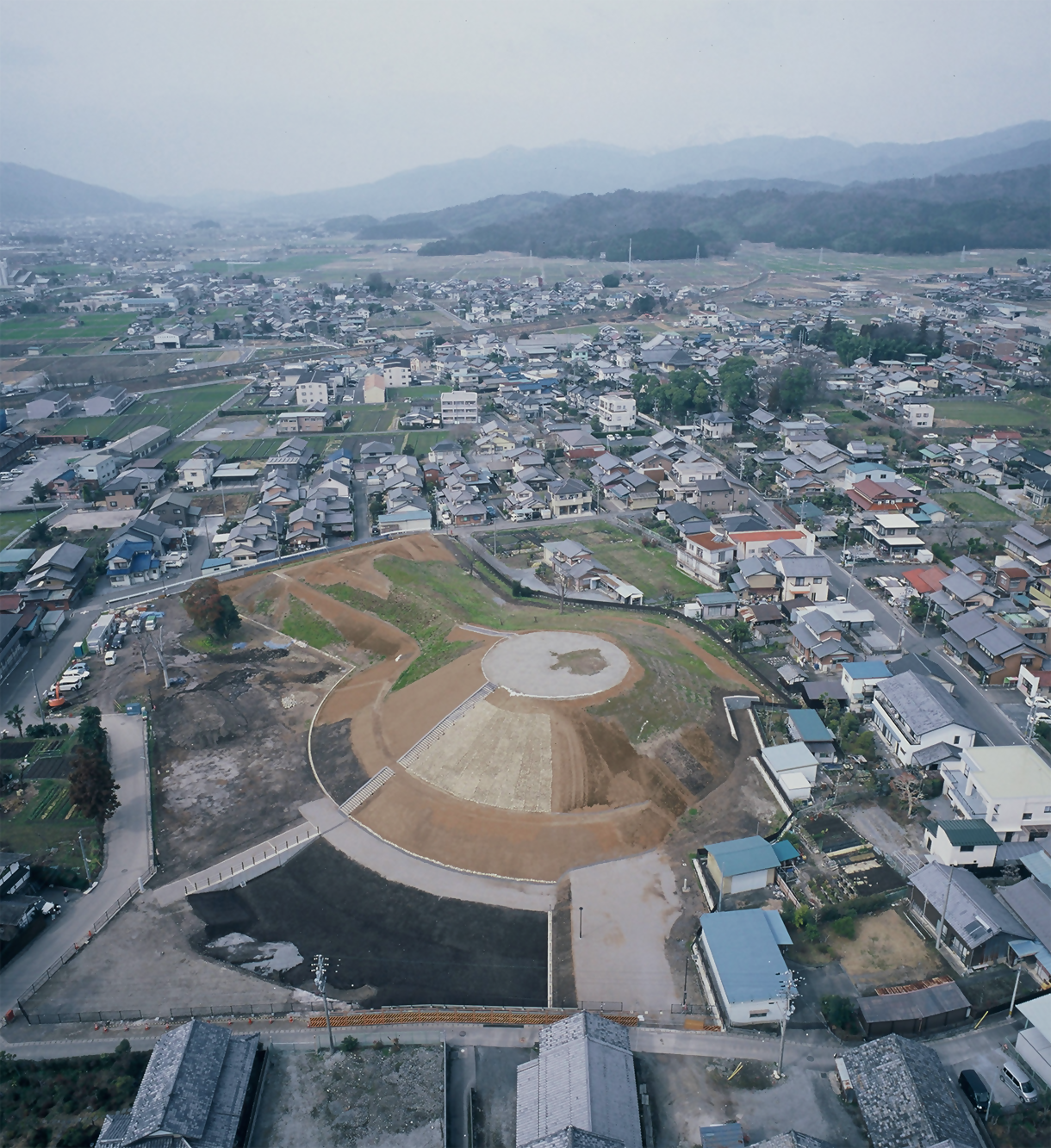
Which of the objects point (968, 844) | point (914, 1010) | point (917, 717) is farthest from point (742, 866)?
point (917, 717)

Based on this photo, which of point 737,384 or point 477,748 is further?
point 737,384

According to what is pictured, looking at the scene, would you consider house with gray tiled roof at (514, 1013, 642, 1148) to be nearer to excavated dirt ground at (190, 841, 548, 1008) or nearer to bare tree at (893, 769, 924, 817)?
excavated dirt ground at (190, 841, 548, 1008)

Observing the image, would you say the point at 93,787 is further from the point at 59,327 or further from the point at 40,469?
the point at 59,327

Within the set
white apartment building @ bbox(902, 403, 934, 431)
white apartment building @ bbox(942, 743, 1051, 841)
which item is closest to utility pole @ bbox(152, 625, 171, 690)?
white apartment building @ bbox(942, 743, 1051, 841)

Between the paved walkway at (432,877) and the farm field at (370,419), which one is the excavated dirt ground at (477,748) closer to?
the paved walkway at (432,877)

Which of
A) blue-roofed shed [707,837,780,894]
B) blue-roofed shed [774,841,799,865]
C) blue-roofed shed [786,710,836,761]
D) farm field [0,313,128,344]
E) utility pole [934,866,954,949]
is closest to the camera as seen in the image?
utility pole [934,866,954,949]

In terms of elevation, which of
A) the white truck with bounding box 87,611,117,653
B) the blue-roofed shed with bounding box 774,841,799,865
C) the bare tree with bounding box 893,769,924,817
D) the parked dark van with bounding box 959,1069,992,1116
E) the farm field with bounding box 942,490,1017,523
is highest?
the parked dark van with bounding box 959,1069,992,1116
